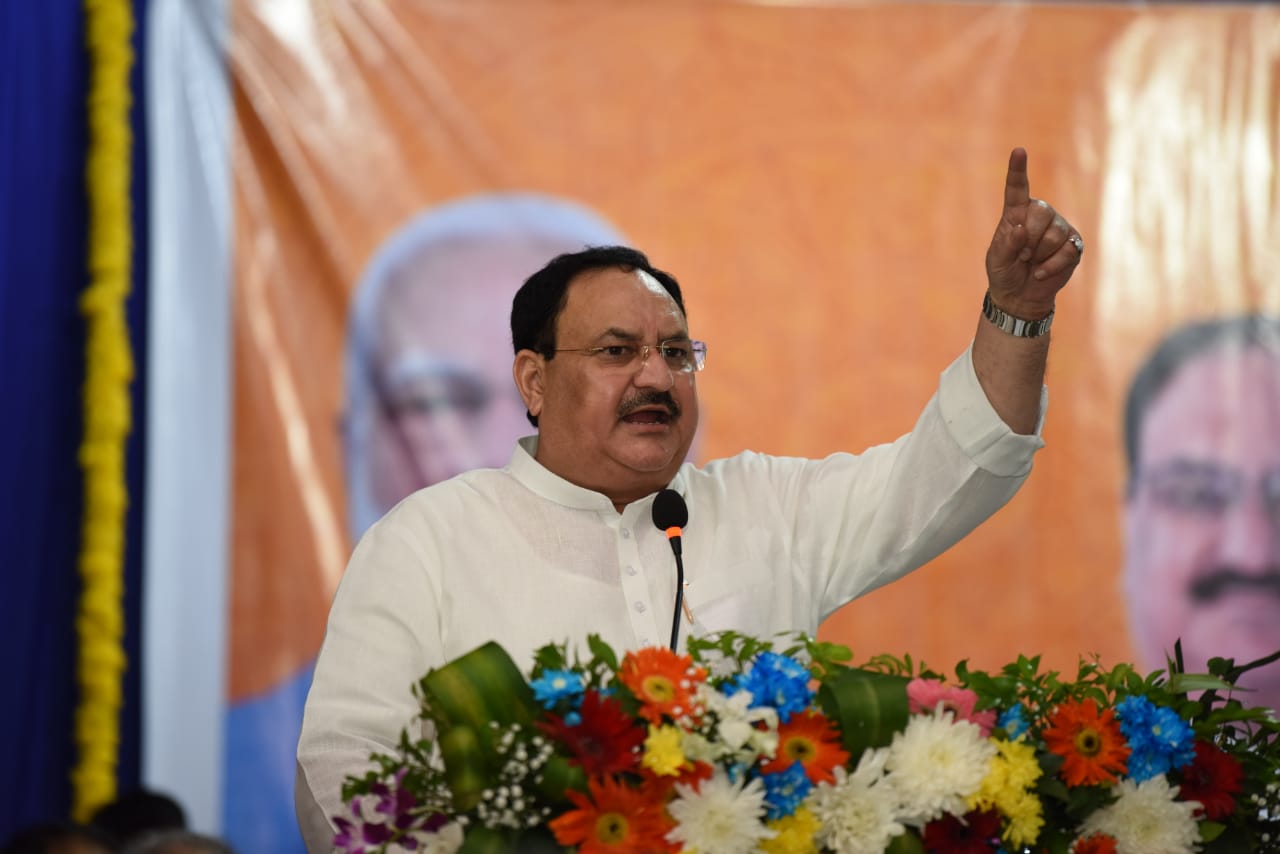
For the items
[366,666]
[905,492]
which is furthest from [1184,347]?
[366,666]

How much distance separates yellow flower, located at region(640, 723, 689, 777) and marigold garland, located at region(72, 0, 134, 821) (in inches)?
125

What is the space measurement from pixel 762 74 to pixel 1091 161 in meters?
1.10

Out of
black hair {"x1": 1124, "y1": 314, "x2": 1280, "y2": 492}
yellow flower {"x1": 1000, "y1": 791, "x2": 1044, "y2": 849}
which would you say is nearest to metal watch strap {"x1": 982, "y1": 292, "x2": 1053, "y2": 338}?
yellow flower {"x1": 1000, "y1": 791, "x2": 1044, "y2": 849}

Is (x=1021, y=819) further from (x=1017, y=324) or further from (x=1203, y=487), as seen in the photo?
(x=1203, y=487)

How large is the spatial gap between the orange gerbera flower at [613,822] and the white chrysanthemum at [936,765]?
272 mm

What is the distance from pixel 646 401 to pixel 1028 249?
2.19ft

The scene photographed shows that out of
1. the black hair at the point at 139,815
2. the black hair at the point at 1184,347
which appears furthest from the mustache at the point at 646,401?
the black hair at the point at 1184,347

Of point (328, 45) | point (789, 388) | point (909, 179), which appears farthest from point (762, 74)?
point (328, 45)

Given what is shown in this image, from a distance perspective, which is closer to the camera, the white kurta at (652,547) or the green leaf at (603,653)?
the green leaf at (603,653)

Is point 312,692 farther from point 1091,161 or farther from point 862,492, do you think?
point 1091,161

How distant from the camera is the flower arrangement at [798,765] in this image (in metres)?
1.60

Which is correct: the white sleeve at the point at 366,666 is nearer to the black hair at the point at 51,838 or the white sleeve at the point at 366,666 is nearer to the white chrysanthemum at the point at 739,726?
the white chrysanthemum at the point at 739,726

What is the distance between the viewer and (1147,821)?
1.74 metres

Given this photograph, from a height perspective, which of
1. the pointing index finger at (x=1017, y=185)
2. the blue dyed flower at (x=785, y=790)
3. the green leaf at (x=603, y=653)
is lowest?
the blue dyed flower at (x=785, y=790)
